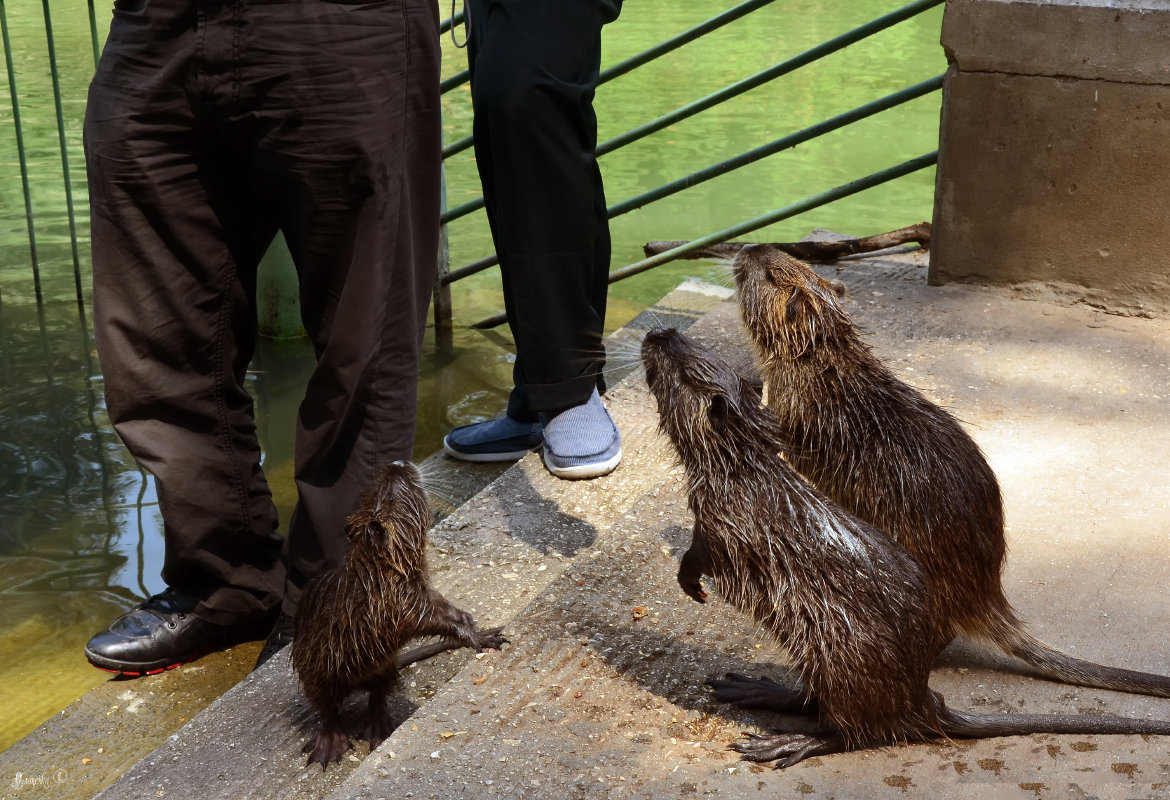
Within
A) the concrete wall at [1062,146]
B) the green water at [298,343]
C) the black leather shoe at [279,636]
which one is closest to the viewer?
the black leather shoe at [279,636]

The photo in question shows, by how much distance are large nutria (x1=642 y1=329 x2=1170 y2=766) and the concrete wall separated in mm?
2239

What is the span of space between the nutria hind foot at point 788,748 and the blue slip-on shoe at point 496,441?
180cm

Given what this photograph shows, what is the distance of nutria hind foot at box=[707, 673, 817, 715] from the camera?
7.41 feet

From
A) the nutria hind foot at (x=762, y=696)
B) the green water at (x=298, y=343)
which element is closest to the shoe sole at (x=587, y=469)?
the nutria hind foot at (x=762, y=696)

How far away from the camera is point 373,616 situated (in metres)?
2.40

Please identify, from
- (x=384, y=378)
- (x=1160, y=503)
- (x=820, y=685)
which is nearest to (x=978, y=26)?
(x=1160, y=503)

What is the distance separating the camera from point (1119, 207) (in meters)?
3.94

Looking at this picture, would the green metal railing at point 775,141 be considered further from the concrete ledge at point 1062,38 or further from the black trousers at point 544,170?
the black trousers at point 544,170

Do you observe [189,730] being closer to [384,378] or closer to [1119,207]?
[384,378]

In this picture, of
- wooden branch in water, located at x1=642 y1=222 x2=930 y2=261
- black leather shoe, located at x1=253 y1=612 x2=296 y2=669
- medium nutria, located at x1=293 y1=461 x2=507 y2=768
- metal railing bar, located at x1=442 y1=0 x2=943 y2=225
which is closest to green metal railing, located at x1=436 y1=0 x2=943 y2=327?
metal railing bar, located at x1=442 y1=0 x2=943 y2=225

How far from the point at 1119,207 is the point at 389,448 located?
267 cm

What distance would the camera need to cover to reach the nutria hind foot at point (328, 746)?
8.18ft

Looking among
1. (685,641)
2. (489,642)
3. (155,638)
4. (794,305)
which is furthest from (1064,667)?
(155,638)

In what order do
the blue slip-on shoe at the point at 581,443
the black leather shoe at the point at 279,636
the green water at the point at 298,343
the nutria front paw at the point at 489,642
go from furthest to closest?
the green water at the point at 298,343 < the blue slip-on shoe at the point at 581,443 < the black leather shoe at the point at 279,636 < the nutria front paw at the point at 489,642
